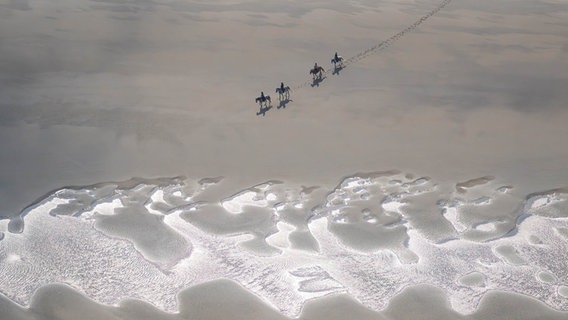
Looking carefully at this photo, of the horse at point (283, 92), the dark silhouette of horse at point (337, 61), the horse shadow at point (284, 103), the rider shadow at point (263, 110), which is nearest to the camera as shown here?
the rider shadow at point (263, 110)

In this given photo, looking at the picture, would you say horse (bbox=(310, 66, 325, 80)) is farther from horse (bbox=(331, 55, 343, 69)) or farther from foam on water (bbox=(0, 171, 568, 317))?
foam on water (bbox=(0, 171, 568, 317))

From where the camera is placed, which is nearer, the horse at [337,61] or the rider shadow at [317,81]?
the rider shadow at [317,81]

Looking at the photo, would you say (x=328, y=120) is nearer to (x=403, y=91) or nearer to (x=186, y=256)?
(x=403, y=91)

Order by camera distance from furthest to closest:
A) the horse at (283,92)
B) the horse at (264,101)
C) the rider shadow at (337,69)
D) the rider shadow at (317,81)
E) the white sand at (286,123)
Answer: the rider shadow at (337,69) < the rider shadow at (317,81) < the horse at (283,92) < the horse at (264,101) < the white sand at (286,123)

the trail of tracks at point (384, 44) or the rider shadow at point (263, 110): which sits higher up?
the trail of tracks at point (384, 44)

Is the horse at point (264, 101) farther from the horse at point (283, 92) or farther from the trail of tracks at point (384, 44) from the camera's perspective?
the trail of tracks at point (384, 44)

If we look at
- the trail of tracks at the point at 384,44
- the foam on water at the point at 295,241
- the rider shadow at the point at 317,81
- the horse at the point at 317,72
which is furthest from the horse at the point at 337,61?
the foam on water at the point at 295,241
